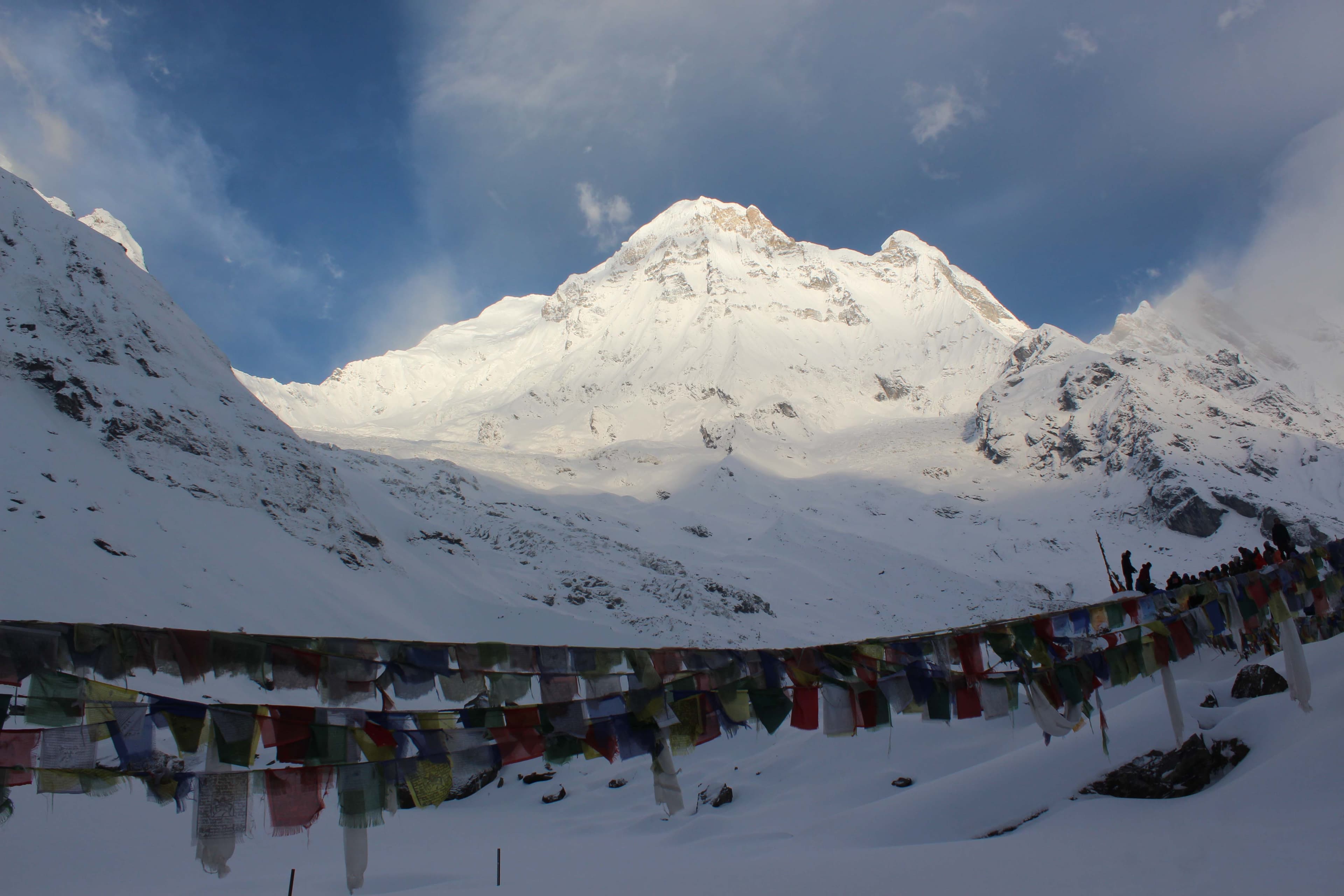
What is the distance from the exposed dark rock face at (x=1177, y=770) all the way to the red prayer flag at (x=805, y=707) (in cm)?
489

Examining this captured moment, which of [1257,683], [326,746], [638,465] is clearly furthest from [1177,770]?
[638,465]

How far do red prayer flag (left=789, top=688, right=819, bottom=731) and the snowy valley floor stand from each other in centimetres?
212

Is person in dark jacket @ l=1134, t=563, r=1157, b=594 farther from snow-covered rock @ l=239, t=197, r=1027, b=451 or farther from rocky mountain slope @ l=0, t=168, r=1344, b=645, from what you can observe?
snow-covered rock @ l=239, t=197, r=1027, b=451

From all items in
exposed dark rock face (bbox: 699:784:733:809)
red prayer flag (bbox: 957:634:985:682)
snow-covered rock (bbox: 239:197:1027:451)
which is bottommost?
exposed dark rock face (bbox: 699:784:733:809)

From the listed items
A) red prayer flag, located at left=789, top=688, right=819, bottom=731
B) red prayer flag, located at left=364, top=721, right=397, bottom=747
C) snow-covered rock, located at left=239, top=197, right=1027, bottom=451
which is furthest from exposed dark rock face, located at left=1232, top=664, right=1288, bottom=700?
snow-covered rock, located at left=239, top=197, right=1027, bottom=451

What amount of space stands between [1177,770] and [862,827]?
4.94 meters

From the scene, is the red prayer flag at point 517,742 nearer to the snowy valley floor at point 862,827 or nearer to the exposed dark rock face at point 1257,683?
the snowy valley floor at point 862,827

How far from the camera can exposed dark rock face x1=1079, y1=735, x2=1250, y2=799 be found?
33.1 feet

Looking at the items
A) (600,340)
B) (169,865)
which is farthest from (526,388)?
(169,865)

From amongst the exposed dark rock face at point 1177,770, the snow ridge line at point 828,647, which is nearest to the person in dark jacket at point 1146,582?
the snow ridge line at point 828,647

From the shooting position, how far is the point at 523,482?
65.3 meters

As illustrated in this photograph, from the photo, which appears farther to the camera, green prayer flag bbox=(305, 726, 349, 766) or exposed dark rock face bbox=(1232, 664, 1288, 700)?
exposed dark rock face bbox=(1232, 664, 1288, 700)

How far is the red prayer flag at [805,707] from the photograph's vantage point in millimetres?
9203

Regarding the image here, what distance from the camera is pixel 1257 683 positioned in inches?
495
